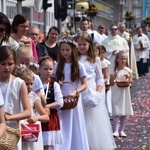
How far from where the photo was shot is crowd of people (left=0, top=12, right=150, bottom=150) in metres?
5.34

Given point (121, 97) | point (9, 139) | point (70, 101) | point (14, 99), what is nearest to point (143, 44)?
point (121, 97)

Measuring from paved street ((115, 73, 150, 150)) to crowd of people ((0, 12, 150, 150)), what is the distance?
1.17ft

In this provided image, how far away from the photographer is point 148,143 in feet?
33.2

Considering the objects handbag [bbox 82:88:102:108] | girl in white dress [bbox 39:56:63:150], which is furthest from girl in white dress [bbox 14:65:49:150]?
handbag [bbox 82:88:102:108]

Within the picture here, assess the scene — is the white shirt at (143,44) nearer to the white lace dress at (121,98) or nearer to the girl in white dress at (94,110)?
the white lace dress at (121,98)

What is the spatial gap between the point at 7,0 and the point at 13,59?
30358 millimetres

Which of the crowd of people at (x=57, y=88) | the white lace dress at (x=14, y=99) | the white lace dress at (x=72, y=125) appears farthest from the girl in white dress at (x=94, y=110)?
the white lace dress at (x=14, y=99)

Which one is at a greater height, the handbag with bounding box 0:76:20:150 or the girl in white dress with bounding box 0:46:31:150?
the girl in white dress with bounding box 0:46:31:150

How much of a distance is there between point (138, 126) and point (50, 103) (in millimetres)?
5228

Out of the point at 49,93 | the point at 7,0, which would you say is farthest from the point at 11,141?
the point at 7,0

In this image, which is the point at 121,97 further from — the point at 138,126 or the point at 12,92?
the point at 12,92

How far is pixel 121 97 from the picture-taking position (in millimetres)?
11023

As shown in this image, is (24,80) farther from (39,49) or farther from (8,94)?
(39,49)

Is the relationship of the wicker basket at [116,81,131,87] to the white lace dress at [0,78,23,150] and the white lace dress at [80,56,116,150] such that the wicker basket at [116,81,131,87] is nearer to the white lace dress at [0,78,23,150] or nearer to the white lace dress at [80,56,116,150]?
the white lace dress at [80,56,116,150]
